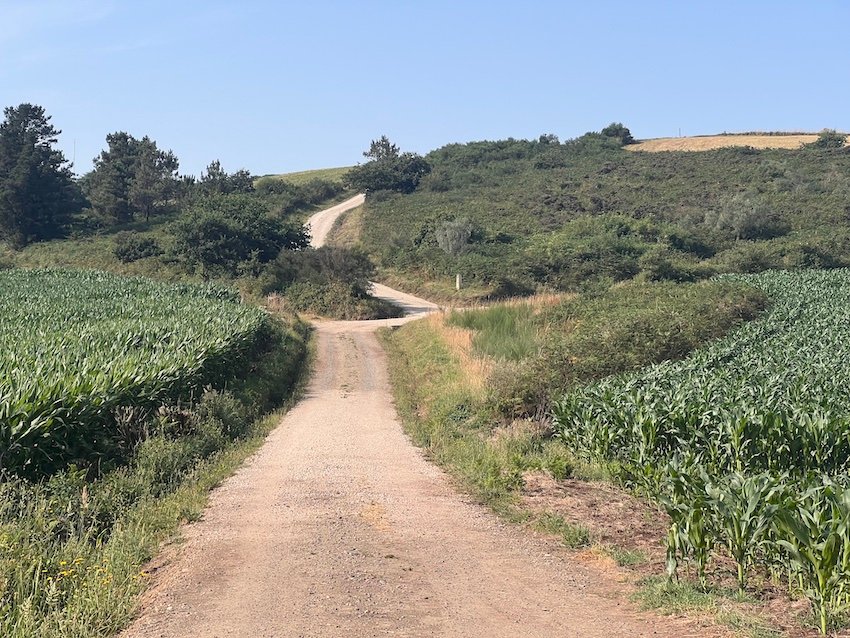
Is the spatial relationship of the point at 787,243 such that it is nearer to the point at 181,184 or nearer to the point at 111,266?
the point at 111,266

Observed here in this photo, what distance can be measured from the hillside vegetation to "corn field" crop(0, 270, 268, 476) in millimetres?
23835

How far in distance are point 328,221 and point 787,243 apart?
42424 mm

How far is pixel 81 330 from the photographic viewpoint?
21406 mm

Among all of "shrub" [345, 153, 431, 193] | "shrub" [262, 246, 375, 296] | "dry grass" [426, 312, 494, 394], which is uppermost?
"shrub" [345, 153, 431, 193]

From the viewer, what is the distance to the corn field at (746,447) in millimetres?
6477

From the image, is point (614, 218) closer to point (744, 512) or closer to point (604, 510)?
point (604, 510)

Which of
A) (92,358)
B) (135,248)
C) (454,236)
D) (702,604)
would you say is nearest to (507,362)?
(92,358)

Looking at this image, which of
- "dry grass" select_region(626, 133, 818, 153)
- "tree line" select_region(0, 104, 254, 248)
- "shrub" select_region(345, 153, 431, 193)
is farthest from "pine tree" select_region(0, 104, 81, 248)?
"dry grass" select_region(626, 133, 818, 153)

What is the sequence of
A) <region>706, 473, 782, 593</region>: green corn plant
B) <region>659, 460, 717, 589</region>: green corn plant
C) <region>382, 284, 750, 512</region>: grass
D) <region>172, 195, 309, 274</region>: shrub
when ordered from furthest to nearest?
<region>172, 195, 309, 274</region>: shrub, <region>382, 284, 750, 512</region>: grass, <region>659, 460, 717, 589</region>: green corn plant, <region>706, 473, 782, 593</region>: green corn plant

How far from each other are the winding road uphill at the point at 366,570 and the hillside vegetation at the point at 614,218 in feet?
121

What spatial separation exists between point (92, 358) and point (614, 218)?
55.3 meters

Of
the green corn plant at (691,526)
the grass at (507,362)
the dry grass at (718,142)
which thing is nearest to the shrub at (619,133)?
the dry grass at (718,142)

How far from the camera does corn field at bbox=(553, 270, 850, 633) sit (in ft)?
21.2

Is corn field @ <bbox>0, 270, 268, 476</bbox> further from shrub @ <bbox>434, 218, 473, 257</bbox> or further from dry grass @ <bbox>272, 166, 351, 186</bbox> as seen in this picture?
dry grass @ <bbox>272, 166, 351, 186</bbox>
